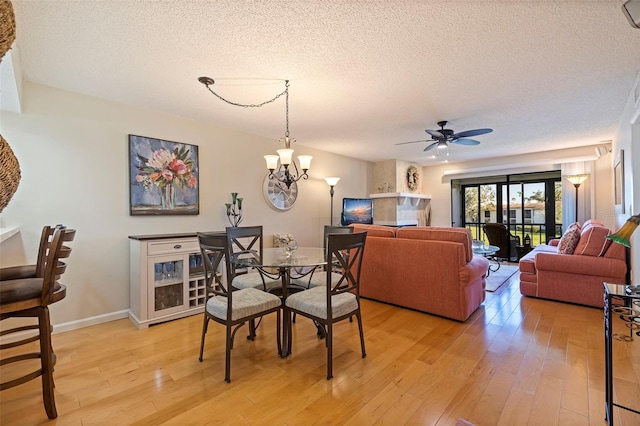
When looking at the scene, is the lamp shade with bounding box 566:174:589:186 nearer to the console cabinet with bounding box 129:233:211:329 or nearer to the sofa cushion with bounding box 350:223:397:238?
the sofa cushion with bounding box 350:223:397:238

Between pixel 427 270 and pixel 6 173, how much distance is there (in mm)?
3302

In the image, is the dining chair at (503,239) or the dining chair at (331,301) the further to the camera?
the dining chair at (503,239)

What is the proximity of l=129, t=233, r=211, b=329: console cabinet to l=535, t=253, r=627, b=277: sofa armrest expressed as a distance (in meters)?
4.38

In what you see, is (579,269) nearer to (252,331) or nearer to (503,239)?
(503,239)

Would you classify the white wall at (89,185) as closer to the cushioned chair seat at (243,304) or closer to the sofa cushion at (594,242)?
the cushioned chair seat at (243,304)

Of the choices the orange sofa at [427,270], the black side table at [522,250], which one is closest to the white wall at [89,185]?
the orange sofa at [427,270]

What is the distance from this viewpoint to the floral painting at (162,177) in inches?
131

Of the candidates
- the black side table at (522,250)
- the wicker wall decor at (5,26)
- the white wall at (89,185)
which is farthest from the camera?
the black side table at (522,250)

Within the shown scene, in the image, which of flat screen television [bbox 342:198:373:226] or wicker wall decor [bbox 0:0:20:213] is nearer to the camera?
wicker wall decor [bbox 0:0:20:213]

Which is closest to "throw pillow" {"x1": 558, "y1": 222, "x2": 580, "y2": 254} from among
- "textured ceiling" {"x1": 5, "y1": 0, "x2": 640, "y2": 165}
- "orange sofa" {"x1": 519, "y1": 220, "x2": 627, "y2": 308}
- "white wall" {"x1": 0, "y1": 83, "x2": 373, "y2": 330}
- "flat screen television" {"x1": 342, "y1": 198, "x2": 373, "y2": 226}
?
"orange sofa" {"x1": 519, "y1": 220, "x2": 627, "y2": 308}

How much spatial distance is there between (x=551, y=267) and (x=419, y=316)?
1.98 metres

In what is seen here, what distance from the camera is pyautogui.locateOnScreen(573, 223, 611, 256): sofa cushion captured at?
348 cm

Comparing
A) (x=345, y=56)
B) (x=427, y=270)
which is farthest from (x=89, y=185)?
(x=427, y=270)

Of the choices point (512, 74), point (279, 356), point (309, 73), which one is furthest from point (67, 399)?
point (512, 74)
